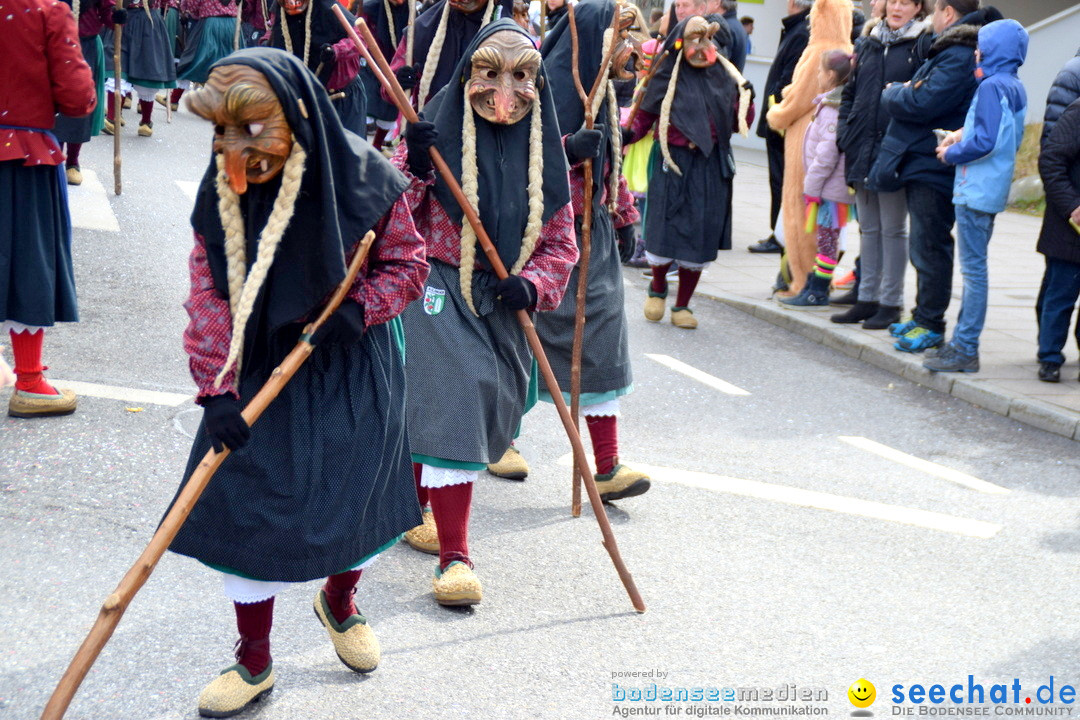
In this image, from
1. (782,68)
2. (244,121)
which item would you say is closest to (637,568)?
(244,121)

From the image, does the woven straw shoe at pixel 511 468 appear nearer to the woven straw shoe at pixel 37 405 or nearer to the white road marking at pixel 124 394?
the white road marking at pixel 124 394

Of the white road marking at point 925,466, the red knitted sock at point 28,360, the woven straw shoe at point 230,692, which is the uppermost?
the red knitted sock at point 28,360

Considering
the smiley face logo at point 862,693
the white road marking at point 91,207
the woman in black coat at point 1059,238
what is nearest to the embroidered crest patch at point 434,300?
the smiley face logo at point 862,693

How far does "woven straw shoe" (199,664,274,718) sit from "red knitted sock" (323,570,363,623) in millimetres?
281

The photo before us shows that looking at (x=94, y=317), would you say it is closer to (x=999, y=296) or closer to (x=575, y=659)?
(x=575, y=659)

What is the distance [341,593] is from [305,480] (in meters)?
0.50

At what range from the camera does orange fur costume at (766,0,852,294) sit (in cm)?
880

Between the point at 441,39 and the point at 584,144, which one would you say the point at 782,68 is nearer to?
the point at 441,39

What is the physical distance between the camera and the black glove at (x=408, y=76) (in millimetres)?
6219

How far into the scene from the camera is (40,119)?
5215 millimetres

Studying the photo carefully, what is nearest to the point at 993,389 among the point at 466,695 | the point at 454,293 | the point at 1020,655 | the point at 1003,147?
the point at 1003,147

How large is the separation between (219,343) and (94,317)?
4.45 m

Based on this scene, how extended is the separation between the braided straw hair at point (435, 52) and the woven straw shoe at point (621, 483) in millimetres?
1955

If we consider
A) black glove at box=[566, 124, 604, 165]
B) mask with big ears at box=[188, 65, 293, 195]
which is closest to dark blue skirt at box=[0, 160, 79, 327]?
black glove at box=[566, 124, 604, 165]
